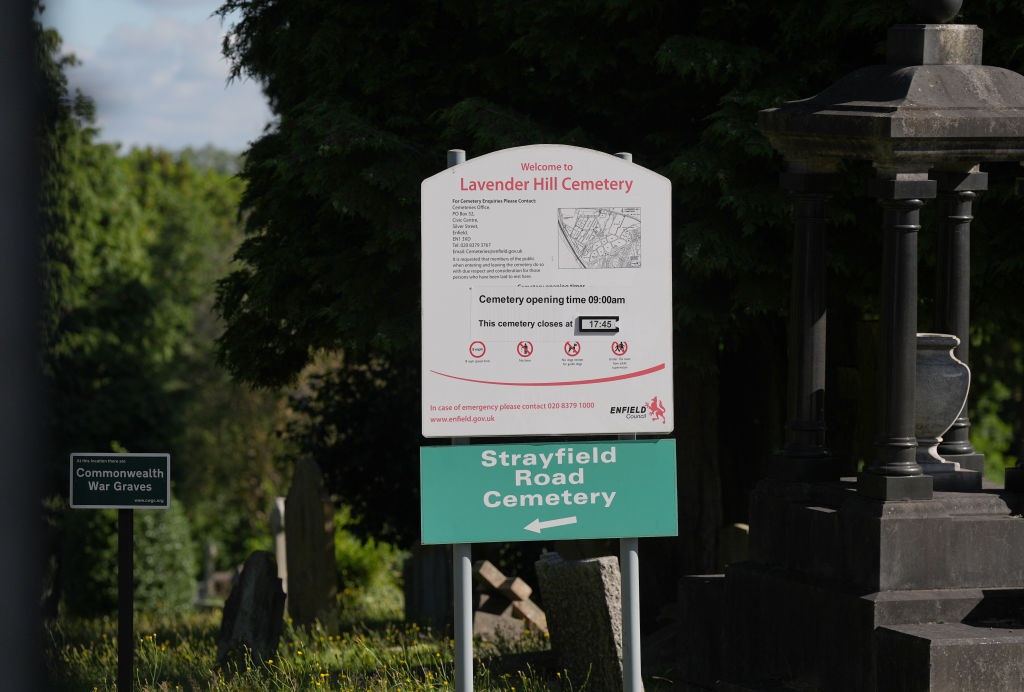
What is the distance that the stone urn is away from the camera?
776 centimetres

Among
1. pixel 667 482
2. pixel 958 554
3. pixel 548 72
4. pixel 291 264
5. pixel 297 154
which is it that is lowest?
pixel 958 554

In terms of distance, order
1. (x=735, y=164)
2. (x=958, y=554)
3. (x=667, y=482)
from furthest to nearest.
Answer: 1. (x=735, y=164)
2. (x=958, y=554)
3. (x=667, y=482)

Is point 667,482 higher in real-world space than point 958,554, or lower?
higher

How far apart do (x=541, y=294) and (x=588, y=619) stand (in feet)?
10.6

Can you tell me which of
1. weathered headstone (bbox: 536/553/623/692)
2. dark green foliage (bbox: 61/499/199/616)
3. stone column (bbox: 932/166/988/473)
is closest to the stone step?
stone column (bbox: 932/166/988/473)

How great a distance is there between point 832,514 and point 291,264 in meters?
6.22

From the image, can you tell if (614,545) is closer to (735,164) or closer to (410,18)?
(735,164)

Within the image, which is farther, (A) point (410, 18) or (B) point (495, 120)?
(A) point (410, 18)

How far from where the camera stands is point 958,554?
23.8 feet

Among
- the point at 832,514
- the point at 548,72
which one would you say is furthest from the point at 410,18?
the point at 832,514

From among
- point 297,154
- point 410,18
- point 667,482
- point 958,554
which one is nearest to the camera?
point 667,482

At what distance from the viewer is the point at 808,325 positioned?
8.18 m

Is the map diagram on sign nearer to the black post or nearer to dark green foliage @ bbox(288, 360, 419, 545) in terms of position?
the black post

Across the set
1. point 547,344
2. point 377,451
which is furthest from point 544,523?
point 377,451
